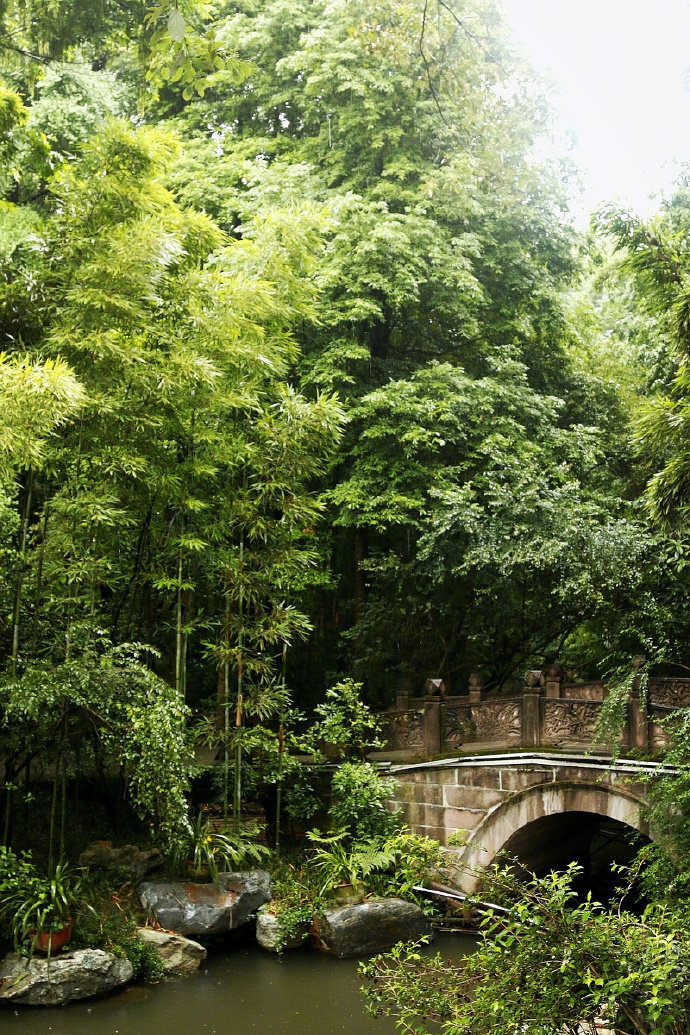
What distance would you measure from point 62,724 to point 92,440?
244 centimetres

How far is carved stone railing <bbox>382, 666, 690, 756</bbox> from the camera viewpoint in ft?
29.0

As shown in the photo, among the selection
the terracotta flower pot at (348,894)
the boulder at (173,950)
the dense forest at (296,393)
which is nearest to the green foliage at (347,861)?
the terracotta flower pot at (348,894)

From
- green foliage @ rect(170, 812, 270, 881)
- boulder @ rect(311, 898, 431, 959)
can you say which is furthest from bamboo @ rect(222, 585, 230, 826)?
boulder @ rect(311, 898, 431, 959)

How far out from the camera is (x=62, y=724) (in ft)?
27.6

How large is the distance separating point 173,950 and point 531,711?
396cm

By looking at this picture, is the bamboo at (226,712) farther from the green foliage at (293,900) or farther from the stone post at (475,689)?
the stone post at (475,689)

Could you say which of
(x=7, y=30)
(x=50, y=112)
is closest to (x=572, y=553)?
(x=7, y=30)

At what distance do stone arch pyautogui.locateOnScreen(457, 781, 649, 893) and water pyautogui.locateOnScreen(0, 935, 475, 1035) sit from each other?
143 centimetres

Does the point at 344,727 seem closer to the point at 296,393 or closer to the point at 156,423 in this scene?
the point at 296,393

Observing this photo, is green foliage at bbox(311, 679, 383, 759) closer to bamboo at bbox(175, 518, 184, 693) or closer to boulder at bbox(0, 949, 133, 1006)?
bamboo at bbox(175, 518, 184, 693)

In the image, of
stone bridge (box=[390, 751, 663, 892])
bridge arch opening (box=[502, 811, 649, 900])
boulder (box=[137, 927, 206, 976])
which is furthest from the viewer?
bridge arch opening (box=[502, 811, 649, 900])

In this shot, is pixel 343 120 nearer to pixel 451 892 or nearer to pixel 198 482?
pixel 198 482

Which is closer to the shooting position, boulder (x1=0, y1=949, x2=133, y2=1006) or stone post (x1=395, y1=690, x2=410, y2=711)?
Result: boulder (x1=0, y1=949, x2=133, y2=1006)

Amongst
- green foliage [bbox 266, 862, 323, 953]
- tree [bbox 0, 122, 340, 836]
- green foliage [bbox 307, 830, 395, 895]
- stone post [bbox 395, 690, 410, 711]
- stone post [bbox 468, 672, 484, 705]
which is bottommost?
green foliage [bbox 266, 862, 323, 953]
